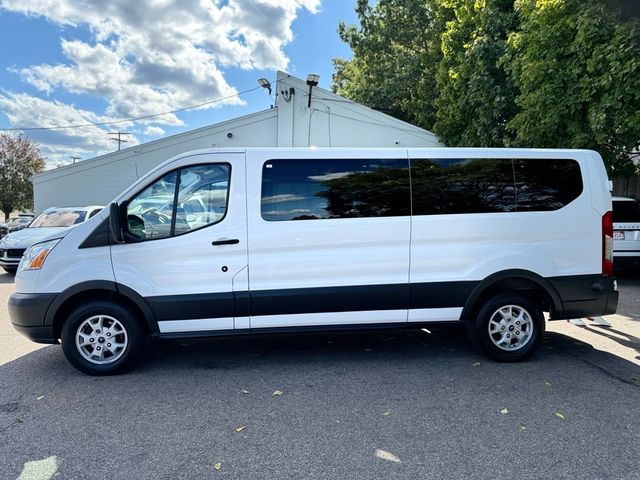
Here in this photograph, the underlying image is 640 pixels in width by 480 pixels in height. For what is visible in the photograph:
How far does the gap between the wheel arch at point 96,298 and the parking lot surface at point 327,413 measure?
546mm

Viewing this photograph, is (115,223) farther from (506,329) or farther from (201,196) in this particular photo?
(506,329)

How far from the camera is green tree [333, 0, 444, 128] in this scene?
1855 cm

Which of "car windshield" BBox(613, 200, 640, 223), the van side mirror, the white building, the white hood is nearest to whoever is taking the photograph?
the van side mirror

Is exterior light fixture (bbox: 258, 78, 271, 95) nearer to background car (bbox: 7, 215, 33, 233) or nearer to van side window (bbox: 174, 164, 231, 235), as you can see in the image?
A: background car (bbox: 7, 215, 33, 233)

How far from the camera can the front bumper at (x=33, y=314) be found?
166 inches

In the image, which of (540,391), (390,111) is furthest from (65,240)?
(390,111)

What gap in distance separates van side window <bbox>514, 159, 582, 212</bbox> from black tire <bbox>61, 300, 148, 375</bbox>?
4.05m

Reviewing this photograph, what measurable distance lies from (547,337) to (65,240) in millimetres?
5543

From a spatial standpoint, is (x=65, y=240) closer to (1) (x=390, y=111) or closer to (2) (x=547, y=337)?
(2) (x=547, y=337)

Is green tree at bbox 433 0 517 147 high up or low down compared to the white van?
up

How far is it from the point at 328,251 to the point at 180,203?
1.50 m

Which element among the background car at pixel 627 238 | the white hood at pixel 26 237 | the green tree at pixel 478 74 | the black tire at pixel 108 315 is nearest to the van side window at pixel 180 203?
the black tire at pixel 108 315

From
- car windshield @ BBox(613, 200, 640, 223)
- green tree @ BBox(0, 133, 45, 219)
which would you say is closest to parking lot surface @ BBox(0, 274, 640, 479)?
car windshield @ BBox(613, 200, 640, 223)

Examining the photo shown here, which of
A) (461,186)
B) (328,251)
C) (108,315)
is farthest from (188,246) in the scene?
(461,186)
